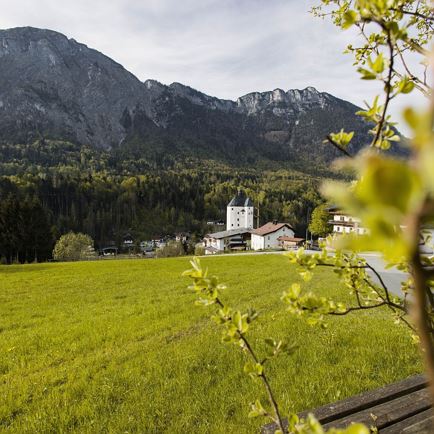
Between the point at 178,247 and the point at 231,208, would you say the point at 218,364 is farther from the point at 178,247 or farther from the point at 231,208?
the point at 231,208

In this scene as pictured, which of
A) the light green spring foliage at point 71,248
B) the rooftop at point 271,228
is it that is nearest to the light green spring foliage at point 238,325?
the light green spring foliage at point 71,248

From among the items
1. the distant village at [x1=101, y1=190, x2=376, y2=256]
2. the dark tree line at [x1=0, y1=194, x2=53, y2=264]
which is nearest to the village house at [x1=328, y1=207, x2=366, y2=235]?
the distant village at [x1=101, y1=190, x2=376, y2=256]

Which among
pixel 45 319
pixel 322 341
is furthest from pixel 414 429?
pixel 45 319

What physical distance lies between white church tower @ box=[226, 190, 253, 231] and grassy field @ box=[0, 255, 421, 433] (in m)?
78.1

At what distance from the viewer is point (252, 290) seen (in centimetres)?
1459

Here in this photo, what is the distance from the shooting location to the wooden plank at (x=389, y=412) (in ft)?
10.1

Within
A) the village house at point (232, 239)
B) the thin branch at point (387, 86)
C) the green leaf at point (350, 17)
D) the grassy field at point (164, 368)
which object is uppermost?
Answer: the green leaf at point (350, 17)

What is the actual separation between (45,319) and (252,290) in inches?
312

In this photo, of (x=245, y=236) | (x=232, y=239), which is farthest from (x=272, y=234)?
(x=232, y=239)

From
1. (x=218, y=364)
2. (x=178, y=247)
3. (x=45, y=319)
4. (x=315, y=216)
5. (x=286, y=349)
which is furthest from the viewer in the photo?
(x=178, y=247)

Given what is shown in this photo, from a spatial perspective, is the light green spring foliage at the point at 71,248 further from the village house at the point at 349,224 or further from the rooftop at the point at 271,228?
the village house at the point at 349,224

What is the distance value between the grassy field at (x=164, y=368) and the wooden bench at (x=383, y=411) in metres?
1.32

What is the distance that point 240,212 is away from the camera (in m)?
90.1

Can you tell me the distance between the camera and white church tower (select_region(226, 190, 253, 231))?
293 ft
